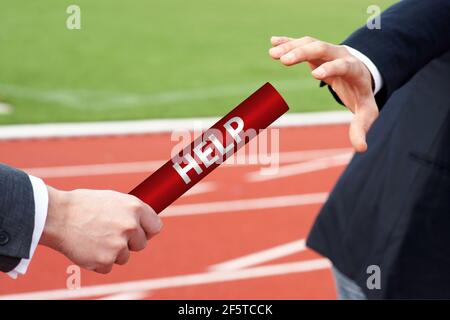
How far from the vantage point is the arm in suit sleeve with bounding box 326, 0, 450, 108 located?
1.65 metres

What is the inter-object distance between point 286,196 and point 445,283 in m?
4.03

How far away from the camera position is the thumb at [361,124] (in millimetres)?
1473

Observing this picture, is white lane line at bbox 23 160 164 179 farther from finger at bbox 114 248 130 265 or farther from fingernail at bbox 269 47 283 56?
fingernail at bbox 269 47 283 56

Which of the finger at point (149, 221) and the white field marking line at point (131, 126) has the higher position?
the finger at point (149, 221)

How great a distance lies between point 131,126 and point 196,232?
285cm

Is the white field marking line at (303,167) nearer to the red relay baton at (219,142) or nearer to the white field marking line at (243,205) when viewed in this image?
the white field marking line at (243,205)

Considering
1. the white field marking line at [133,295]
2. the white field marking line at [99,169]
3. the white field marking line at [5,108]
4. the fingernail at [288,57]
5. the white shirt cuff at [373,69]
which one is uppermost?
the fingernail at [288,57]

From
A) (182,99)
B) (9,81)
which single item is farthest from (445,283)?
(9,81)

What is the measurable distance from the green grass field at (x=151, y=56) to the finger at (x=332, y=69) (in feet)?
22.6

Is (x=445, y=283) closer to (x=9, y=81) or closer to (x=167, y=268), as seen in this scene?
(x=167, y=268)

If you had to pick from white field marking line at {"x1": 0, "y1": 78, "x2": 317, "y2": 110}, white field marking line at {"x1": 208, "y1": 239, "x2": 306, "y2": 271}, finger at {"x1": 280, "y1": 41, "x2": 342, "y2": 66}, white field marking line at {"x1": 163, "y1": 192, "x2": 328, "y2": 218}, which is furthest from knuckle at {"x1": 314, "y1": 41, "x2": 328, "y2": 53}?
white field marking line at {"x1": 0, "y1": 78, "x2": 317, "y2": 110}

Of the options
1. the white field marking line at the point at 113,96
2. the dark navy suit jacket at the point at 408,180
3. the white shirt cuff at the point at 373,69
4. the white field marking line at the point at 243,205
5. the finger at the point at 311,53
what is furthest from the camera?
the white field marking line at the point at 113,96

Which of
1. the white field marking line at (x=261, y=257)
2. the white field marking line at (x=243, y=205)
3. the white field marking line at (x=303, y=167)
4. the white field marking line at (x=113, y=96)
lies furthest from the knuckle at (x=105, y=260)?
the white field marking line at (x=113, y=96)

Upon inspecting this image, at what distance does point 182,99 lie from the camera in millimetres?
9586
